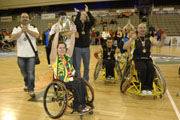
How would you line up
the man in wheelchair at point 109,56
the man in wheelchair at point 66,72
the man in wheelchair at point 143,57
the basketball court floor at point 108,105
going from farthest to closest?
the man in wheelchair at point 109,56 → the man in wheelchair at point 143,57 → the basketball court floor at point 108,105 → the man in wheelchair at point 66,72

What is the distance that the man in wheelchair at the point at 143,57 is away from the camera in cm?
296

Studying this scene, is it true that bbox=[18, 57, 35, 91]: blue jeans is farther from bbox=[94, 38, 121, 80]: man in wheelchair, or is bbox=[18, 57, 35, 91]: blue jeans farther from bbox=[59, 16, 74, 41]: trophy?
bbox=[94, 38, 121, 80]: man in wheelchair

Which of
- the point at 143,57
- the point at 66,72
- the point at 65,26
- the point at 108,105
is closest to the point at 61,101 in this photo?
the point at 66,72

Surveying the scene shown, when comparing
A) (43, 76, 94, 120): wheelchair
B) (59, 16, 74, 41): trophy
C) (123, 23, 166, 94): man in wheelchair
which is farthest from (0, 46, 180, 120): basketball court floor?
(59, 16, 74, 41): trophy

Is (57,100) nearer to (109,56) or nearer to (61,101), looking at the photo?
(61,101)

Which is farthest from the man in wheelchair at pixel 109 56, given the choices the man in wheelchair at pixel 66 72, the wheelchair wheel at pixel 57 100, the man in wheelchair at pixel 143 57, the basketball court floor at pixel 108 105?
the man in wheelchair at pixel 66 72

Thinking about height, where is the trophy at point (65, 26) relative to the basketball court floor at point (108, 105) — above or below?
above

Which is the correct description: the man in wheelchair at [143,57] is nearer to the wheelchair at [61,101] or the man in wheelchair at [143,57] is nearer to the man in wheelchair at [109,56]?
the man in wheelchair at [109,56]

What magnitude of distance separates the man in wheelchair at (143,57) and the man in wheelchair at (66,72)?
112 cm

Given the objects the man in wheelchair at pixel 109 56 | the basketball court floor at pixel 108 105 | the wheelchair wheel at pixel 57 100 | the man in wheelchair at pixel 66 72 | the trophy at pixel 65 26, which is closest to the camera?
the wheelchair wheel at pixel 57 100

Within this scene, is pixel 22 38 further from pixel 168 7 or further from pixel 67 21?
pixel 168 7

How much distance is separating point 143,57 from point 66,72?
1414 mm

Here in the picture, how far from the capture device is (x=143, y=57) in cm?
310

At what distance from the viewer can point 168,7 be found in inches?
635
